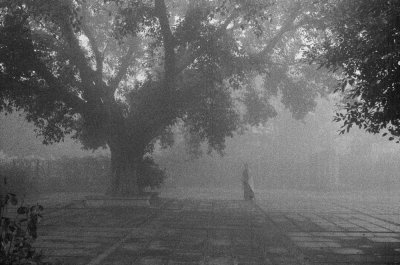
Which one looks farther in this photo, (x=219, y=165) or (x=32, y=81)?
(x=219, y=165)

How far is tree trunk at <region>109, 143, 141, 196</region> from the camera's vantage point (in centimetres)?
1639

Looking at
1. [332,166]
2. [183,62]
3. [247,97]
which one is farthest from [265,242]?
[332,166]

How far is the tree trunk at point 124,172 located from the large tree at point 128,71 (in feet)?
0.14

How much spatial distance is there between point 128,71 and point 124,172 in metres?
6.29

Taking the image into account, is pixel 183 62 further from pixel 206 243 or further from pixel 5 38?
pixel 206 243

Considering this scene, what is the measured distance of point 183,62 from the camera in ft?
52.7

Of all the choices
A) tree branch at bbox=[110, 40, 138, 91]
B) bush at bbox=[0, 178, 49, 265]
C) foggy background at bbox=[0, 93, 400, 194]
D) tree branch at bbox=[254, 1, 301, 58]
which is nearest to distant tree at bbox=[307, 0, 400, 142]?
bush at bbox=[0, 178, 49, 265]

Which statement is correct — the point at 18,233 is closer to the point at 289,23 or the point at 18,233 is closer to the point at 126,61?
the point at 289,23

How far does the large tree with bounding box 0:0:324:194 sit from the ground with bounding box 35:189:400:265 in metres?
3.68

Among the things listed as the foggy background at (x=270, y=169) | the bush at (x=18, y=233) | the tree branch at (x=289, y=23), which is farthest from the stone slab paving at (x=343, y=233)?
the foggy background at (x=270, y=169)

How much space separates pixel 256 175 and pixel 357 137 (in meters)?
24.3

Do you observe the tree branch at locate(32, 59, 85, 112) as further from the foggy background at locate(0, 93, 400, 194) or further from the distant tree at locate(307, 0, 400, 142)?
the distant tree at locate(307, 0, 400, 142)

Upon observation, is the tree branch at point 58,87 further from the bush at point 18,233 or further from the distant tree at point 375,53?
the bush at point 18,233

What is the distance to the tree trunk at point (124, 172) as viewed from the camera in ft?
53.8
